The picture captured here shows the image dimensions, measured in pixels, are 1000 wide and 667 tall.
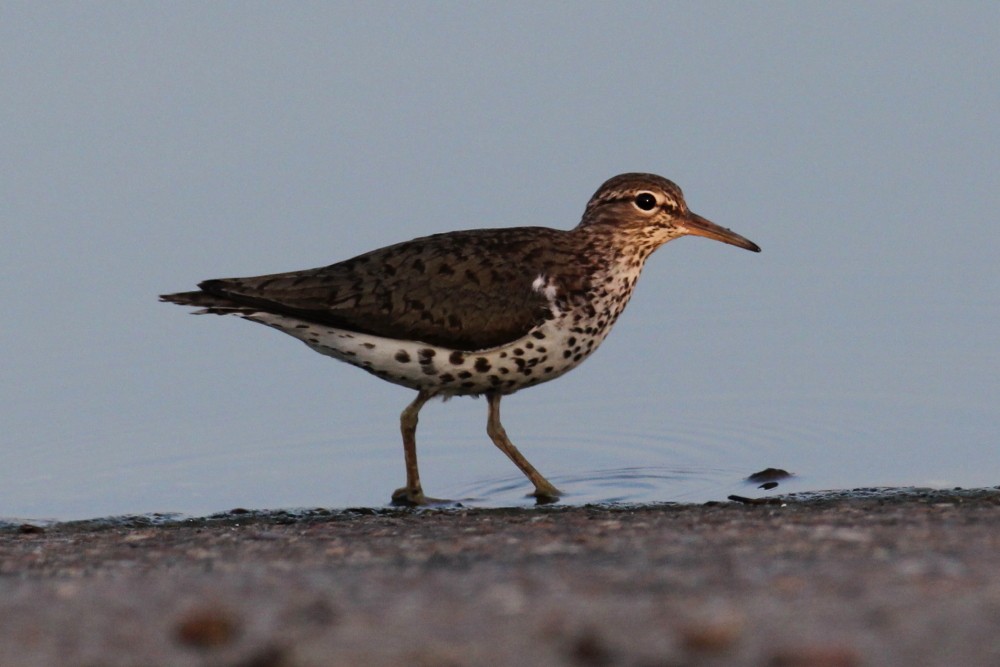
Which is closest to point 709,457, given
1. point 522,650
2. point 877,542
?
point 877,542

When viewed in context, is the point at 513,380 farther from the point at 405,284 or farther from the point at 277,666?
the point at 277,666

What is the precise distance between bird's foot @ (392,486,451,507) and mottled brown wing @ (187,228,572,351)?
3.49 ft

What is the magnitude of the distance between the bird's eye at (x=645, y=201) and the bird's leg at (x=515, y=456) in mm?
1699

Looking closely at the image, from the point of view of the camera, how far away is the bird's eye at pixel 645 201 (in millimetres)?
12055

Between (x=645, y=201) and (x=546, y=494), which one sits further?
(x=645, y=201)

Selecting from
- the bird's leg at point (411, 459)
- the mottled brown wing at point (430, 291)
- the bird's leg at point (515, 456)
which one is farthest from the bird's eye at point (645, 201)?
the bird's leg at point (411, 459)

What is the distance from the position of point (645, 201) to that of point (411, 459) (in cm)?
243

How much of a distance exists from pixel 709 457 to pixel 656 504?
1705mm

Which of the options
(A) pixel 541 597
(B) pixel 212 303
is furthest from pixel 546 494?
(A) pixel 541 597

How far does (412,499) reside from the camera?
37.4ft

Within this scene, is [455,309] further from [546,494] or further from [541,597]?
[541,597]

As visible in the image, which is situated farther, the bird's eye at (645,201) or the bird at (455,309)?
the bird's eye at (645,201)

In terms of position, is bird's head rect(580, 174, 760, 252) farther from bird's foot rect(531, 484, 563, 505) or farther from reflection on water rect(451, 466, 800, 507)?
bird's foot rect(531, 484, 563, 505)

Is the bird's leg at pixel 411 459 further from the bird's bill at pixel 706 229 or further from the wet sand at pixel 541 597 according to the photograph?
the wet sand at pixel 541 597
